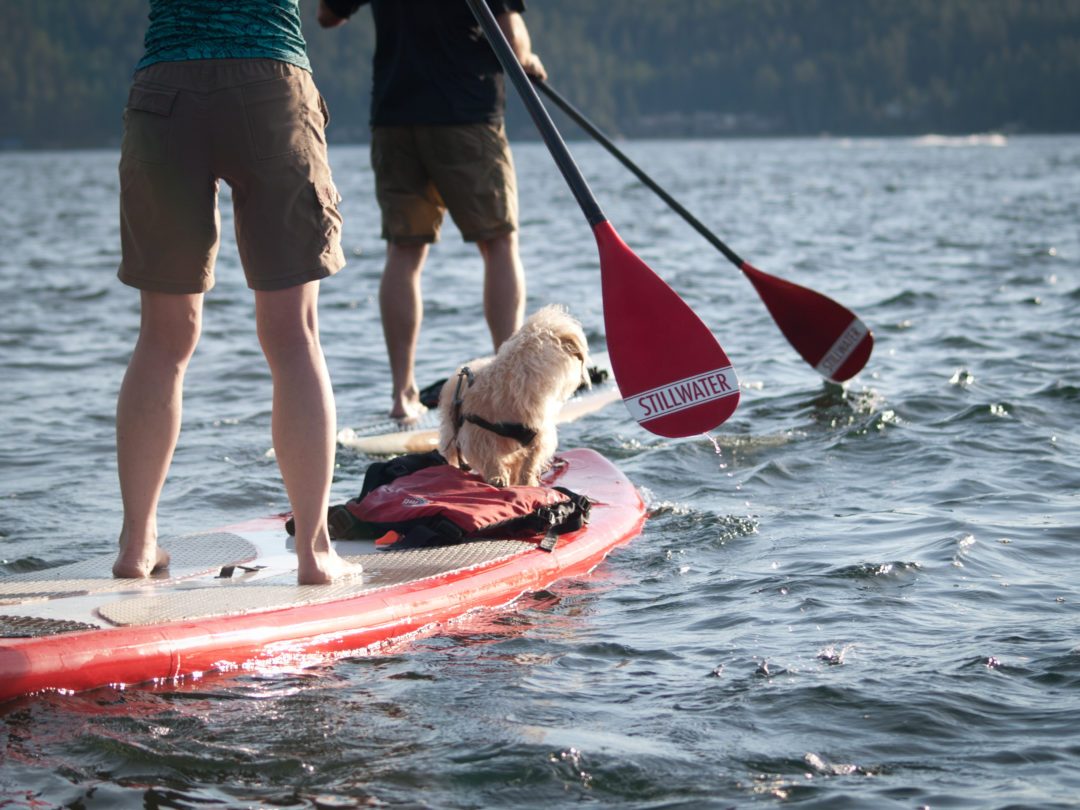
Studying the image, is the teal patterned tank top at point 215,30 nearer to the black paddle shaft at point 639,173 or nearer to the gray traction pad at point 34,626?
the gray traction pad at point 34,626

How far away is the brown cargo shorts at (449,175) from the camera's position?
5164 mm

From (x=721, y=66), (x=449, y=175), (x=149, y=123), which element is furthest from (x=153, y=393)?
(x=721, y=66)

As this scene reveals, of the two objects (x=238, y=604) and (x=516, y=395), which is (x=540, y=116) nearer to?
(x=516, y=395)

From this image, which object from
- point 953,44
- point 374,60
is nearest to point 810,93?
point 953,44

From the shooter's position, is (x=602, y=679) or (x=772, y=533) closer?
(x=602, y=679)

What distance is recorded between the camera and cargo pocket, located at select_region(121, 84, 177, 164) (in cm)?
279

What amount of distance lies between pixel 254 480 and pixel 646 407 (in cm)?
202

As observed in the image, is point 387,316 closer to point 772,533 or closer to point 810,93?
point 772,533

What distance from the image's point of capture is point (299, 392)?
2949 millimetres

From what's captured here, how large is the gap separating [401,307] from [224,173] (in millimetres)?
2617

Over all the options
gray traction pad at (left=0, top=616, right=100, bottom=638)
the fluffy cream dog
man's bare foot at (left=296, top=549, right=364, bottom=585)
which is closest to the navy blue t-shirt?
the fluffy cream dog

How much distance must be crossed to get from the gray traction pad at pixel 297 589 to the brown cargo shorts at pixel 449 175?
77.5 inches

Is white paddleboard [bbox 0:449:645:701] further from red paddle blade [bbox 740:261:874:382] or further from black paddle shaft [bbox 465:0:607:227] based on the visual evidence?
red paddle blade [bbox 740:261:874:382]

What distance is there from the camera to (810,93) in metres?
118
